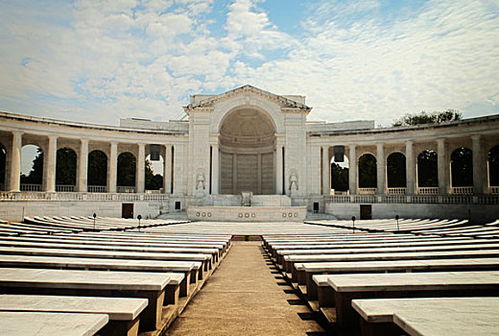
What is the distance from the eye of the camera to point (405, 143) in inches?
1784

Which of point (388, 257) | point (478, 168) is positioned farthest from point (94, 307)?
point (478, 168)

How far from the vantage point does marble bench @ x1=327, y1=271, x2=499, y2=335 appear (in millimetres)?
5363

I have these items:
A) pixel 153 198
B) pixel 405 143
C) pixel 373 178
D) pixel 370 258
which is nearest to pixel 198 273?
pixel 370 258

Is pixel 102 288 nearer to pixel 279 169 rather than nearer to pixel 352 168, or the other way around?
pixel 279 169

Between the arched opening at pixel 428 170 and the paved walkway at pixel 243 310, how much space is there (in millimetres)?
61733

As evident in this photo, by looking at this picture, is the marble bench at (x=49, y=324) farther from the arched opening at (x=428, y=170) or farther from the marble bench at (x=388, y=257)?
the arched opening at (x=428, y=170)

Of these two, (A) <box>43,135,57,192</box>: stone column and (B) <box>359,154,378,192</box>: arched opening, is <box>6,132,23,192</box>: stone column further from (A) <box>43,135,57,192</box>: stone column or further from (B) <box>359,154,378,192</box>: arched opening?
(B) <box>359,154,378,192</box>: arched opening

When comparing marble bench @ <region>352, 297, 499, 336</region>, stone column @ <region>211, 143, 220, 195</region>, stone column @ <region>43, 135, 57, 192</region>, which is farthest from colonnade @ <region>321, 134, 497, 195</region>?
marble bench @ <region>352, 297, 499, 336</region>

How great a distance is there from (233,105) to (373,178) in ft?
113

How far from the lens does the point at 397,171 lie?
65500mm

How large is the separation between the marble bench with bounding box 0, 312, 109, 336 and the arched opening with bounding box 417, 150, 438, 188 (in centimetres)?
6805

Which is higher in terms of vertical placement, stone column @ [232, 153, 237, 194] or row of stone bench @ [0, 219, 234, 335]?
stone column @ [232, 153, 237, 194]

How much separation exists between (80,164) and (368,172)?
1976 inches

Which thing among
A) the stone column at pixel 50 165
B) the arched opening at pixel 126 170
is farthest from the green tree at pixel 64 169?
the stone column at pixel 50 165
